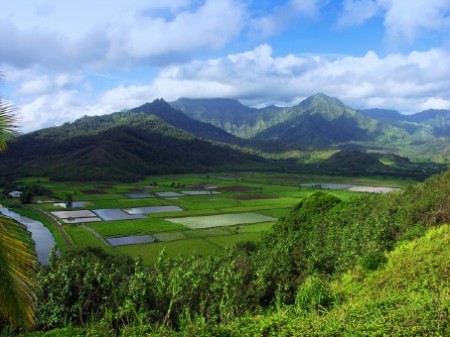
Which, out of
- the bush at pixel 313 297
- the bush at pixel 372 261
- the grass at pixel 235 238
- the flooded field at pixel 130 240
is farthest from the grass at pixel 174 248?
the bush at pixel 313 297

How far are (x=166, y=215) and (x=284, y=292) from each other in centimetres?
5240

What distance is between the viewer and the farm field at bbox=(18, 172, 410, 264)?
152ft

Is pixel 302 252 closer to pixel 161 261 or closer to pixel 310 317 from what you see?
pixel 161 261

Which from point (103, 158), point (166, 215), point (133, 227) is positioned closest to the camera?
point (133, 227)

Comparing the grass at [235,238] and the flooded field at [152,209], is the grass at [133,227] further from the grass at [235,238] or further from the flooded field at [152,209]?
the flooded field at [152,209]

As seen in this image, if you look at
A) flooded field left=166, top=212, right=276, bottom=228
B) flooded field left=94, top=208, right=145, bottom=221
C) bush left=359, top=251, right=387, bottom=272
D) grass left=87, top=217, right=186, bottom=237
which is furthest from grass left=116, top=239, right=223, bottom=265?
bush left=359, top=251, right=387, bottom=272

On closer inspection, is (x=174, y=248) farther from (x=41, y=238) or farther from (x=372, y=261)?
(x=372, y=261)

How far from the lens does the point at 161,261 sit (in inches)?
520

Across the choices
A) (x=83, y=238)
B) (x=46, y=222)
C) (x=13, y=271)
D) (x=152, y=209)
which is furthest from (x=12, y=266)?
(x=152, y=209)

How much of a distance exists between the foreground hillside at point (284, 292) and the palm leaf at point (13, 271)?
2.42m

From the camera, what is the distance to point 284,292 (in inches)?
564

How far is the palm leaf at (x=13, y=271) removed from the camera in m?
6.39

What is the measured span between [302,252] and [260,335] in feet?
41.5

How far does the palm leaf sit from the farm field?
32.9 m
